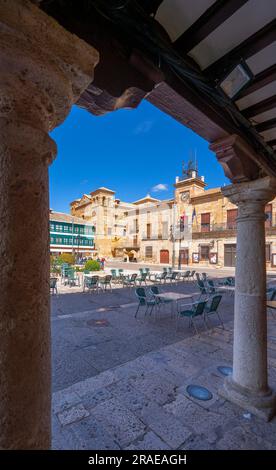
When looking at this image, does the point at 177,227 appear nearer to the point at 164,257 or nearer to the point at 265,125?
the point at 164,257

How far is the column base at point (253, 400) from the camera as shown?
2301 millimetres

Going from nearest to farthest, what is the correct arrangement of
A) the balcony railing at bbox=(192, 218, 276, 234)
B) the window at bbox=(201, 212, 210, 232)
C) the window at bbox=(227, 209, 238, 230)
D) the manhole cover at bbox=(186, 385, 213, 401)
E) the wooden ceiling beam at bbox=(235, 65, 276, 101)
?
the wooden ceiling beam at bbox=(235, 65, 276, 101) < the manhole cover at bbox=(186, 385, 213, 401) < the balcony railing at bbox=(192, 218, 276, 234) < the window at bbox=(227, 209, 238, 230) < the window at bbox=(201, 212, 210, 232)

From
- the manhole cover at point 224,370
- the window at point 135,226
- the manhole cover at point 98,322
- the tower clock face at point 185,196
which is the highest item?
the tower clock face at point 185,196

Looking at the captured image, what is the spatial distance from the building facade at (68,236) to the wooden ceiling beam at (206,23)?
2964cm

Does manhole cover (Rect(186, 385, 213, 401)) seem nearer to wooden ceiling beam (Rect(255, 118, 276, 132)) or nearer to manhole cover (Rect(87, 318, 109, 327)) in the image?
manhole cover (Rect(87, 318, 109, 327))

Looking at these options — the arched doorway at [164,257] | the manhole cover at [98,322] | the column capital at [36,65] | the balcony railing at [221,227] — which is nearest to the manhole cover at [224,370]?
the manhole cover at [98,322]

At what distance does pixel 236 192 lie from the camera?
8.55 ft

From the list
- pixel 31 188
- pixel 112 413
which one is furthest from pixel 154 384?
pixel 31 188

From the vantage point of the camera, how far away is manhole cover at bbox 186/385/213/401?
2.60 m

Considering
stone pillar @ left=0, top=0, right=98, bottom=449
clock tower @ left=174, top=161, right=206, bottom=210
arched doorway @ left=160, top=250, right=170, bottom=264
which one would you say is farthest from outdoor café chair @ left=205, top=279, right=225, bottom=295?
arched doorway @ left=160, top=250, right=170, bottom=264

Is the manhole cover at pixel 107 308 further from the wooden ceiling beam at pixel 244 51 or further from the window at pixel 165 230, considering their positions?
the window at pixel 165 230

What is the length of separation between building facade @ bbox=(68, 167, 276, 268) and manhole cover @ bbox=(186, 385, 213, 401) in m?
15.5

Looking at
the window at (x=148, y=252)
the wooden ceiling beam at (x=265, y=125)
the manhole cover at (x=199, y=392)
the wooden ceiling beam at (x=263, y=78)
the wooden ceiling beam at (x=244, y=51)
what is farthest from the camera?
the window at (x=148, y=252)

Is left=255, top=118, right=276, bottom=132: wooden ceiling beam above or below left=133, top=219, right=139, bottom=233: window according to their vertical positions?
below
